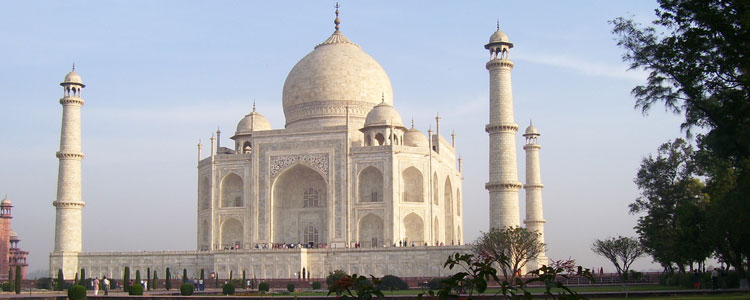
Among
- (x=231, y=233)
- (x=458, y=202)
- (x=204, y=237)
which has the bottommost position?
(x=204, y=237)

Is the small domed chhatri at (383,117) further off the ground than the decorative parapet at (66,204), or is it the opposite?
the small domed chhatri at (383,117)

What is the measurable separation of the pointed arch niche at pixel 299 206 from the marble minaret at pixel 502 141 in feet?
28.5

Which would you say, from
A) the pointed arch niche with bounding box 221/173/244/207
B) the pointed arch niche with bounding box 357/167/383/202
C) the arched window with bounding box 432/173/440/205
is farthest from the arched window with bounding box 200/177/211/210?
the arched window with bounding box 432/173/440/205

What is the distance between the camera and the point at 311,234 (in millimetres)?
38094

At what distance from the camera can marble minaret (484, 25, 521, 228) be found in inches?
1235

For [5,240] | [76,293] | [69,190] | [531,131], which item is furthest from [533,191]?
[5,240]

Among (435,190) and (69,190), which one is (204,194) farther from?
(435,190)

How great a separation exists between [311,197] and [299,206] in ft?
2.11

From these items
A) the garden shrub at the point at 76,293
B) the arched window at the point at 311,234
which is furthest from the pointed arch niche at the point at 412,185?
the garden shrub at the point at 76,293

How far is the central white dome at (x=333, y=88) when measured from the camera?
40438 mm

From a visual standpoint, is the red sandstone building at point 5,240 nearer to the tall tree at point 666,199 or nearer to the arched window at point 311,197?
the arched window at point 311,197

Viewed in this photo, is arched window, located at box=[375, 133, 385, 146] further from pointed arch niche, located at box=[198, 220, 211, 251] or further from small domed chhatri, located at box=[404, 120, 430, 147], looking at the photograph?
pointed arch niche, located at box=[198, 220, 211, 251]

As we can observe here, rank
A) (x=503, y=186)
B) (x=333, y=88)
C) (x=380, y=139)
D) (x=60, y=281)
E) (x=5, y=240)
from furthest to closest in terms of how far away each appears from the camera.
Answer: (x=5, y=240) → (x=333, y=88) → (x=380, y=139) → (x=60, y=281) → (x=503, y=186)

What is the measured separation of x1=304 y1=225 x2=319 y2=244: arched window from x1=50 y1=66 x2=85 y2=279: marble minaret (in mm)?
9224
